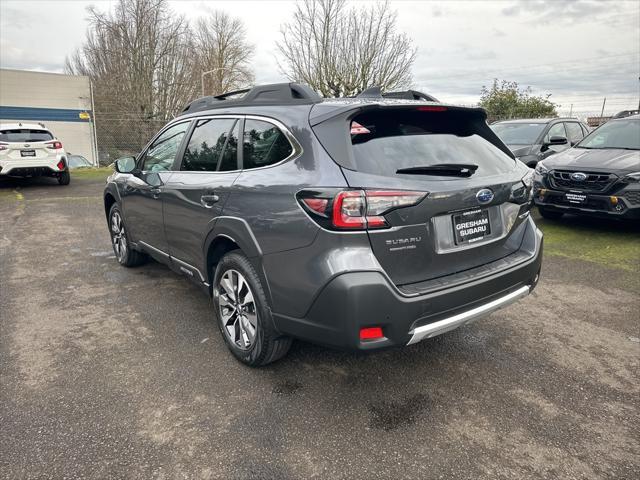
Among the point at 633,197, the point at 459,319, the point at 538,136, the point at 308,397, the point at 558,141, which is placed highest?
the point at 538,136

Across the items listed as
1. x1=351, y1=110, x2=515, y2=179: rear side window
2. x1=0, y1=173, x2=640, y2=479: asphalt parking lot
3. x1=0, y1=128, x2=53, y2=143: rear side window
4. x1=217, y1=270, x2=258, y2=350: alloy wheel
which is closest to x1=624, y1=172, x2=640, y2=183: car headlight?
x1=0, y1=173, x2=640, y2=479: asphalt parking lot

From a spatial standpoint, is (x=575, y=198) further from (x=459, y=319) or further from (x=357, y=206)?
(x=357, y=206)

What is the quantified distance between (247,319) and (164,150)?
2000 millimetres

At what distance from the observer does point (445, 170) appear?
263cm

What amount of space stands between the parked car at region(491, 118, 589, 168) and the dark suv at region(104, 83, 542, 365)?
6.58m

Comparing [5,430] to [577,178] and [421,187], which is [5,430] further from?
[577,178]

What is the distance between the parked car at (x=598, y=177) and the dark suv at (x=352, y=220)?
389cm

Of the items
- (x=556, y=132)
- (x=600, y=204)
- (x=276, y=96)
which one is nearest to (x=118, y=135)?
(x=556, y=132)

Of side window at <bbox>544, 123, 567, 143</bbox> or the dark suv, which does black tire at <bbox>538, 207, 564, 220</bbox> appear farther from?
the dark suv

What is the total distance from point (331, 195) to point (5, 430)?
2095 mm

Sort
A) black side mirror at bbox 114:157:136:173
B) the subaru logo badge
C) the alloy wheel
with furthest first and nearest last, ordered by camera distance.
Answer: black side mirror at bbox 114:157:136:173, the alloy wheel, the subaru logo badge

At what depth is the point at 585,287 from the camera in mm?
4695

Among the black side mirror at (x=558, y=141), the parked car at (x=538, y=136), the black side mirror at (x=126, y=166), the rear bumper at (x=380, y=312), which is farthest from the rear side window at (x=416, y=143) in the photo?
the black side mirror at (x=558, y=141)

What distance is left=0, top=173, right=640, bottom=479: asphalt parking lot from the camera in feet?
Result: 7.33
